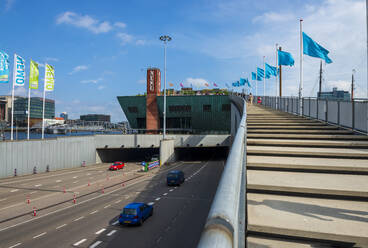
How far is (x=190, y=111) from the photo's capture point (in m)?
62.9

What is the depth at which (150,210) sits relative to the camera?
17.4 metres

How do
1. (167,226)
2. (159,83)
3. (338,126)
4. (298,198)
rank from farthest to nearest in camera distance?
A: (159,83) → (167,226) → (338,126) → (298,198)

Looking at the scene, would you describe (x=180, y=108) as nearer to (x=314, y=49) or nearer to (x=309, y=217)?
(x=314, y=49)

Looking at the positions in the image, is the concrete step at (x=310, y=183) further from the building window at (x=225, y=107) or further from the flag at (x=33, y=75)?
the building window at (x=225, y=107)

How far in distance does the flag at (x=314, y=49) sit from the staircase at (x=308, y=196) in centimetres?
1336

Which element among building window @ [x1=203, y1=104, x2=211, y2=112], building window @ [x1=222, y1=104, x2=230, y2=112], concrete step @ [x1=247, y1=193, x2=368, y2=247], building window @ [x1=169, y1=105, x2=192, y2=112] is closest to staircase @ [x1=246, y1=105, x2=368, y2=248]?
concrete step @ [x1=247, y1=193, x2=368, y2=247]

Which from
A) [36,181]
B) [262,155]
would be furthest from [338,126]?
[36,181]

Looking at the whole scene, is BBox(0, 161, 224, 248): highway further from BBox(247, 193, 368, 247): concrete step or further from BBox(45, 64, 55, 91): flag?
BBox(45, 64, 55, 91): flag

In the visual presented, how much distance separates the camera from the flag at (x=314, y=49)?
63.2ft

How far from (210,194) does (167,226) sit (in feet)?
29.2

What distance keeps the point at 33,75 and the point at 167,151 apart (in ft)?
81.3

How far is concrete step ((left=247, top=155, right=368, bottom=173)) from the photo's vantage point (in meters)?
6.28

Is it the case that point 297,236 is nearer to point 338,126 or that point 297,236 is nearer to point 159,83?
point 338,126

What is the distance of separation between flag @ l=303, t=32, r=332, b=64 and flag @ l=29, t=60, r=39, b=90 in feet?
110
